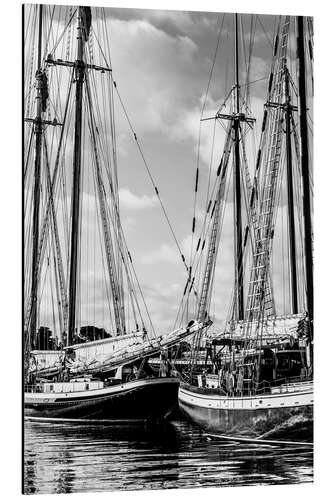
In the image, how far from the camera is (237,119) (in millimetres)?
7520

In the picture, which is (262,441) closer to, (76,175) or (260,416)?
(260,416)

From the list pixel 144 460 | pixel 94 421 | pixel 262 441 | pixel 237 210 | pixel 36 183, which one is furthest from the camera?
pixel 237 210

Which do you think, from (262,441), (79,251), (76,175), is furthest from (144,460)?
(76,175)

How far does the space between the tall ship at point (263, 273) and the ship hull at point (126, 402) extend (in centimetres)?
14

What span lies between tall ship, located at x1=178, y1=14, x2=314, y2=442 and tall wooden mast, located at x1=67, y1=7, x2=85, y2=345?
0.86 meters

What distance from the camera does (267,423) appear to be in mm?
7422

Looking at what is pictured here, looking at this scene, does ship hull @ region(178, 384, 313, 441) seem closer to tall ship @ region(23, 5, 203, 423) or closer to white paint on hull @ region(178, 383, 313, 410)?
white paint on hull @ region(178, 383, 313, 410)

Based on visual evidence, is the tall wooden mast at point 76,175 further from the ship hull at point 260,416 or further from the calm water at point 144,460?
the ship hull at point 260,416

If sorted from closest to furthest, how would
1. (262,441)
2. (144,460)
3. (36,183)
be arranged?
(36,183)
(144,460)
(262,441)

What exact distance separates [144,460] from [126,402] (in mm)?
459

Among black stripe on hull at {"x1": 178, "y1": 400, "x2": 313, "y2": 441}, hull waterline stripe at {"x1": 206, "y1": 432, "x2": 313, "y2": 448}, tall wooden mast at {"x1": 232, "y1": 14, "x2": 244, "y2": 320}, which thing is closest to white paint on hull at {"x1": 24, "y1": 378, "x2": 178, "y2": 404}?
black stripe on hull at {"x1": 178, "y1": 400, "x2": 313, "y2": 441}

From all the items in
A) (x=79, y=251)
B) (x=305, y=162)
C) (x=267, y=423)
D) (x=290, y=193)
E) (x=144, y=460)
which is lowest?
(x=144, y=460)
